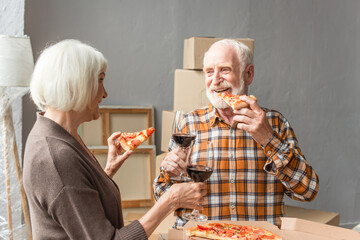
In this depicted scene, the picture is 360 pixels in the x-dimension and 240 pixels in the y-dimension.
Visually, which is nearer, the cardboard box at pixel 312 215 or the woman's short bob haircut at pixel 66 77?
the woman's short bob haircut at pixel 66 77

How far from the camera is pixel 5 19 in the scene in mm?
2695

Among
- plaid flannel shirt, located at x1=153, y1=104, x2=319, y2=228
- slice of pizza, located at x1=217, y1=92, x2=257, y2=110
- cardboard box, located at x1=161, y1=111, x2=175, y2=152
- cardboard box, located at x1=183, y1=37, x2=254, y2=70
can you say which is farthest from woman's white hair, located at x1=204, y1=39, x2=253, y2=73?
cardboard box, located at x1=161, y1=111, x2=175, y2=152

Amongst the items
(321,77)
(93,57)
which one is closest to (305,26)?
(321,77)

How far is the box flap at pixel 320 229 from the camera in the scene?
1.26 metres

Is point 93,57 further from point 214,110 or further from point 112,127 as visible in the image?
point 112,127

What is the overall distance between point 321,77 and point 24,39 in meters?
2.79

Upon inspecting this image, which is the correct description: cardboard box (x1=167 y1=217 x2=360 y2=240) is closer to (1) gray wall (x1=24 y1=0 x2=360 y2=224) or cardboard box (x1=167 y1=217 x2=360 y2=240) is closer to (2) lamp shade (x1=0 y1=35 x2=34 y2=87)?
(2) lamp shade (x1=0 y1=35 x2=34 y2=87)

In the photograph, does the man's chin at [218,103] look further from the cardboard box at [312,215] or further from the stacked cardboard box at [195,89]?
the cardboard box at [312,215]

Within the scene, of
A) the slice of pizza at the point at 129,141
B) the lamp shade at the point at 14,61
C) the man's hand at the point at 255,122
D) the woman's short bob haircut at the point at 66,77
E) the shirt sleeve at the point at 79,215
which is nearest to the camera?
the shirt sleeve at the point at 79,215

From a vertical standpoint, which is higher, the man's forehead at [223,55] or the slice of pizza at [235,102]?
the man's forehead at [223,55]

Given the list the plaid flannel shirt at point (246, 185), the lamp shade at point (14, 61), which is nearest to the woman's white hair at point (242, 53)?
the plaid flannel shirt at point (246, 185)

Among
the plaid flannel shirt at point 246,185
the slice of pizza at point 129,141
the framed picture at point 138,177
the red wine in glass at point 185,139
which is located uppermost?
the red wine in glass at point 185,139

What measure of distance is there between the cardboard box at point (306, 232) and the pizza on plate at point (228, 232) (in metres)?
0.04

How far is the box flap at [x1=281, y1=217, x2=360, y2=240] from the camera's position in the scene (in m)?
1.26
